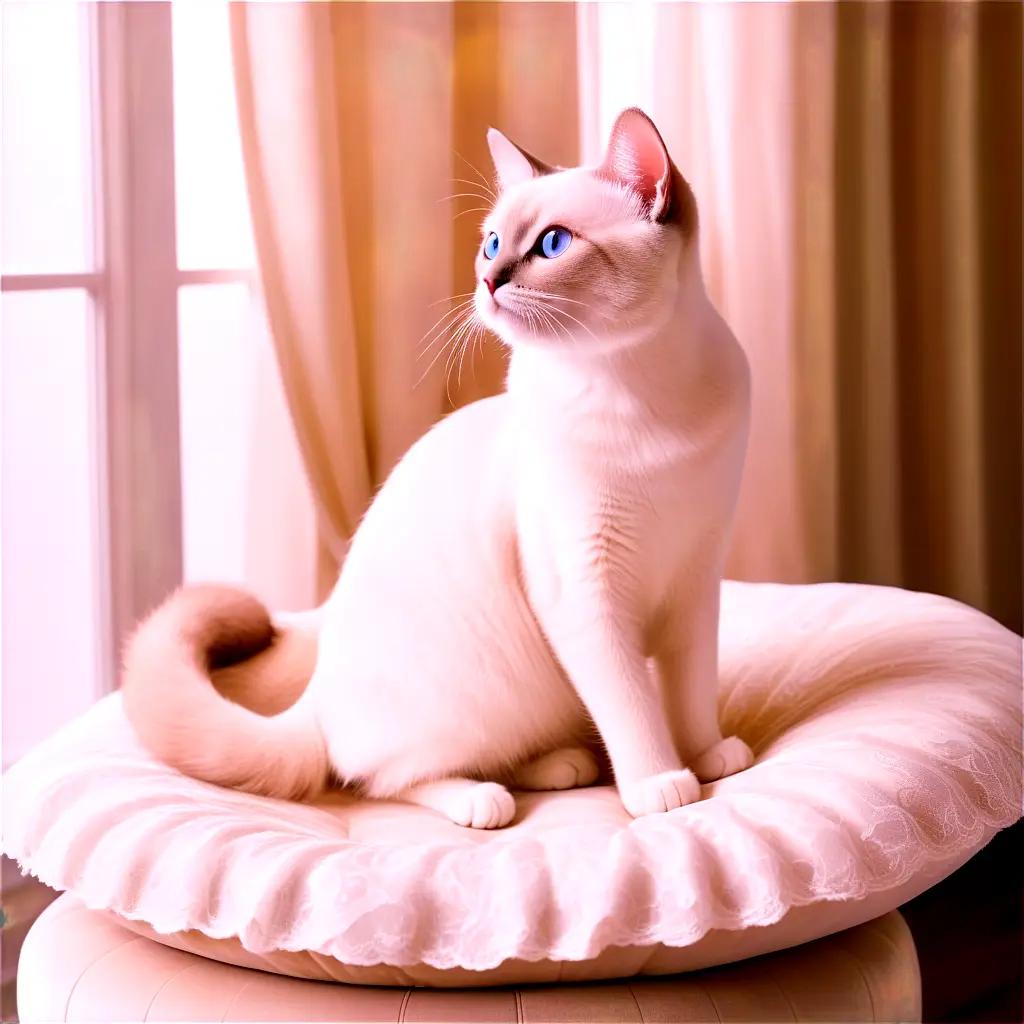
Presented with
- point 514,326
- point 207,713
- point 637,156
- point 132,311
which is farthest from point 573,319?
point 132,311

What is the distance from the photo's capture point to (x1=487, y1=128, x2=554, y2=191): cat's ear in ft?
3.39

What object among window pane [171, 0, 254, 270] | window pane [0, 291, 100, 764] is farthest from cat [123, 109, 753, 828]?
window pane [171, 0, 254, 270]

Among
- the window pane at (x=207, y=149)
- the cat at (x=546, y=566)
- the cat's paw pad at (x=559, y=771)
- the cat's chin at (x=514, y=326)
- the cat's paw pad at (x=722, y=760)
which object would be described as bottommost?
the cat's paw pad at (x=559, y=771)

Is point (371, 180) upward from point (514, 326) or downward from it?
upward

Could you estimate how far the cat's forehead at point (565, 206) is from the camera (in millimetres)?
931

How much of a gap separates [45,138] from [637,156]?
1271mm

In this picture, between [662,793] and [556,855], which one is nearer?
[556,855]

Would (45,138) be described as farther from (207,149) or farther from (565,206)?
(565,206)

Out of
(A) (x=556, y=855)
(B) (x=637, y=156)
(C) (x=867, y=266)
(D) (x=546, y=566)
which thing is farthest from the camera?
(C) (x=867, y=266)

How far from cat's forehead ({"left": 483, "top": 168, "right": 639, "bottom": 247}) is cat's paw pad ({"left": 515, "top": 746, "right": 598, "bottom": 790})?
1.76 ft

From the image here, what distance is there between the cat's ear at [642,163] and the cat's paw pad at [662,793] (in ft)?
1.62

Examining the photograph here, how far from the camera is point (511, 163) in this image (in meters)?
1.04

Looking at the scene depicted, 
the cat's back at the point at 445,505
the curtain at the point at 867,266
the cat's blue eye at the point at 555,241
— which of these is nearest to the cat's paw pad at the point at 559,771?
the cat's back at the point at 445,505

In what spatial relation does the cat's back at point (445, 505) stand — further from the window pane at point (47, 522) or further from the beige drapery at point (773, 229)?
the window pane at point (47, 522)
